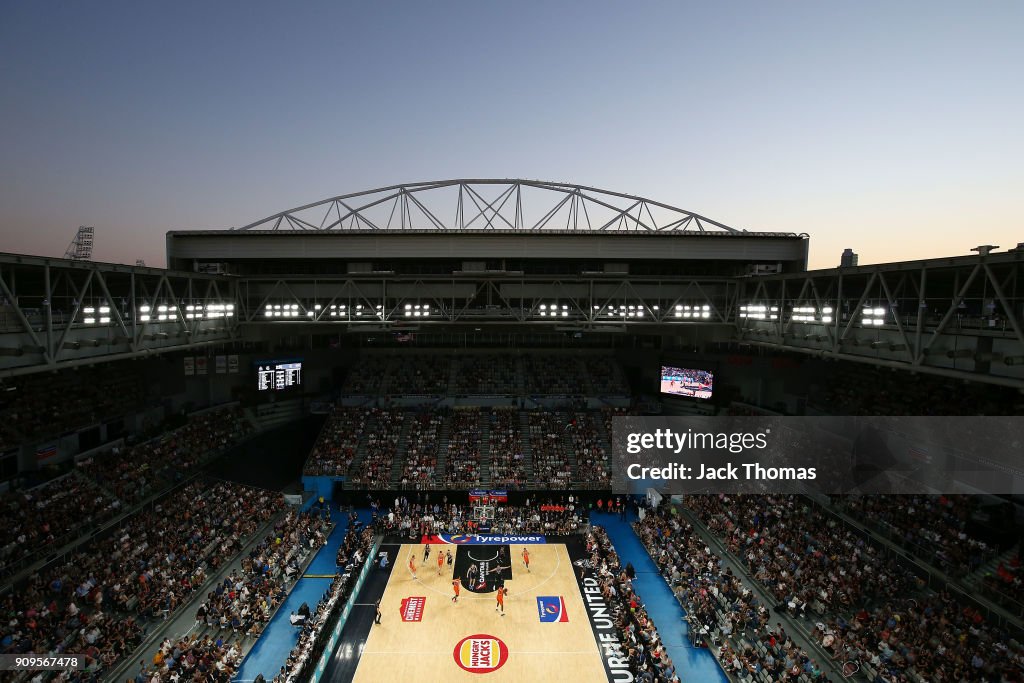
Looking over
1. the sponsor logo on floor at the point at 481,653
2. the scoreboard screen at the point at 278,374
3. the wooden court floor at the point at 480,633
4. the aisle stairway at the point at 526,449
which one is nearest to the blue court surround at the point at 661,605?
the wooden court floor at the point at 480,633

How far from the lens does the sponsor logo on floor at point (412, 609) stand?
20.2 meters

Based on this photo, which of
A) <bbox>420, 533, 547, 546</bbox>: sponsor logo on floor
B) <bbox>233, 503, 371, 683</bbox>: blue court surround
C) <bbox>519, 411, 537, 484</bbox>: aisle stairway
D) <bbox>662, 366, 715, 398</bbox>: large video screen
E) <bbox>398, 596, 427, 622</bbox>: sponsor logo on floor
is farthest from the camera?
<bbox>662, 366, 715, 398</bbox>: large video screen

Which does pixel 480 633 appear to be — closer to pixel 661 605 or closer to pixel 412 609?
pixel 412 609

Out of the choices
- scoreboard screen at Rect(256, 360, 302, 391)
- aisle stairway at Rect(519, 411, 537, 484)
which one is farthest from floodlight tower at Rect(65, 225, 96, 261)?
aisle stairway at Rect(519, 411, 537, 484)

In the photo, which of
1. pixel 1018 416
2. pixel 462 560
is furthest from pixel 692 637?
pixel 1018 416

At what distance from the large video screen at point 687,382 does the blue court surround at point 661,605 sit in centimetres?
1150

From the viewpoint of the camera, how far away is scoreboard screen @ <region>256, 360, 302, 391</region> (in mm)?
36156

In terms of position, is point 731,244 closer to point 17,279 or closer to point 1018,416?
point 1018,416

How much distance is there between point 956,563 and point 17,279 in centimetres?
3736

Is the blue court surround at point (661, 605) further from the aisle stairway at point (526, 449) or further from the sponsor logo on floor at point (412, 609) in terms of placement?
the sponsor logo on floor at point (412, 609)

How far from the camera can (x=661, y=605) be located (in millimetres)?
21328

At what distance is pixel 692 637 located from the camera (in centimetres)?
1900

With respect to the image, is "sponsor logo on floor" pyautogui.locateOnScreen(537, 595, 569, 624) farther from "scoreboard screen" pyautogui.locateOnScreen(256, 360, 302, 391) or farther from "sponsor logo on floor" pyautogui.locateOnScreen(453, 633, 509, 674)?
"scoreboard screen" pyautogui.locateOnScreen(256, 360, 302, 391)

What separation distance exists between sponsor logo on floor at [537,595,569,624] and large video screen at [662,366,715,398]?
2054 centimetres
